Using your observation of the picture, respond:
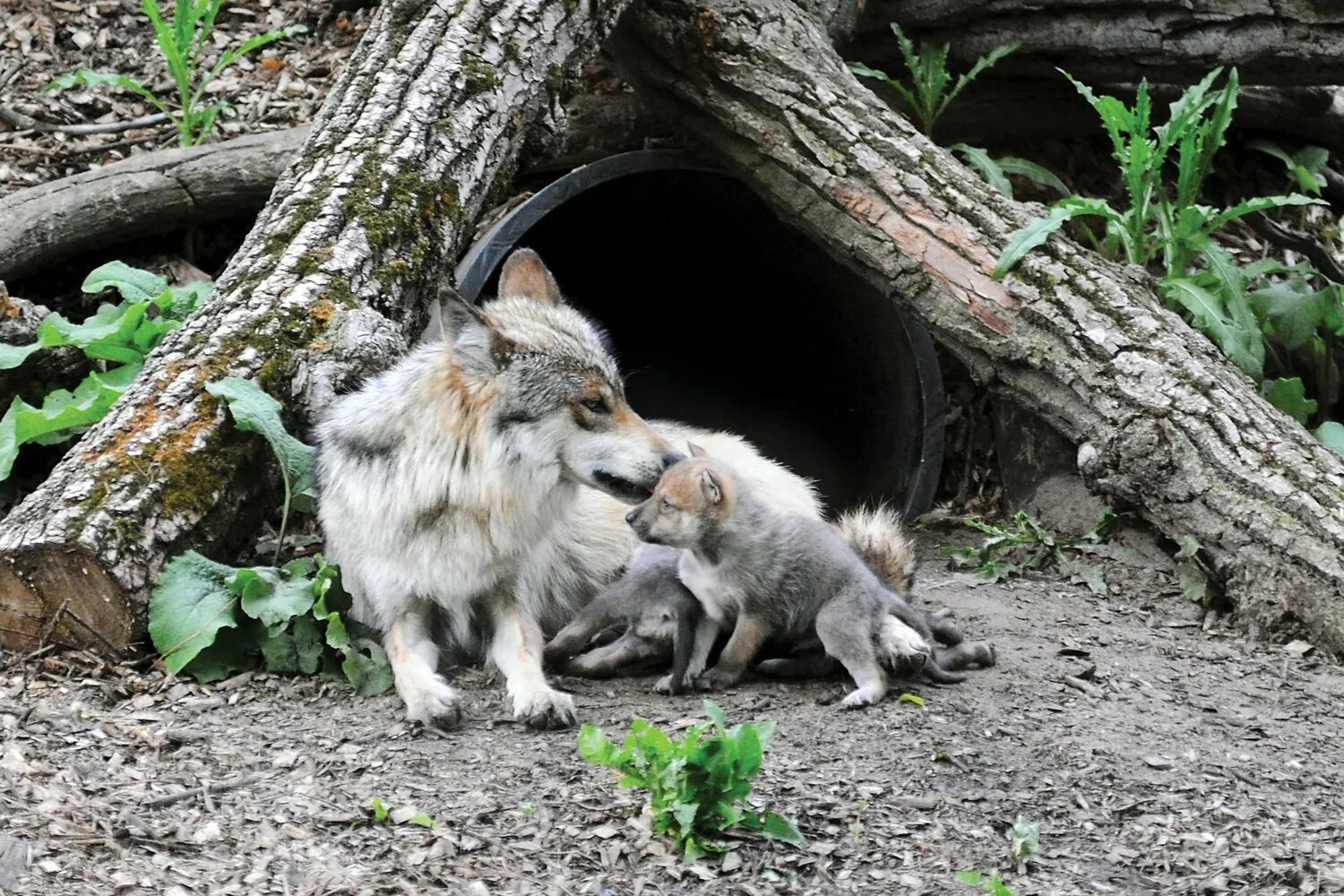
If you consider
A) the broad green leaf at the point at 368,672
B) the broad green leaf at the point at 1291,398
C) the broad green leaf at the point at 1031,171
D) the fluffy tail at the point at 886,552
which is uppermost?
the broad green leaf at the point at 1031,171

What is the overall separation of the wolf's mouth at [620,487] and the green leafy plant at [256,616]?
1.00 metres

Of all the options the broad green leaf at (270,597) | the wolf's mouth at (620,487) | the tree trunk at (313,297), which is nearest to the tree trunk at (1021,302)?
the tree trunk at (313,297)

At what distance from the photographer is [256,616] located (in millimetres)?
4656

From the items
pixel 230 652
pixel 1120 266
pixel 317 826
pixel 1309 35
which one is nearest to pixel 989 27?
pixel 1309 35

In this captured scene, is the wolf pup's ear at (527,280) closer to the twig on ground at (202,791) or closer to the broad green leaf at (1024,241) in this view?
the broad green leaf at (1024,241)

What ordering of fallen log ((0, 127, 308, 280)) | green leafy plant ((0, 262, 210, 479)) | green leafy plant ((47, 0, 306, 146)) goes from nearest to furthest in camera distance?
green leafy plant ((0, 262, 210, 479)) → fallen log ((0, 127, 308, 280)) → green leafy plant ((47, 0, 306, 146))

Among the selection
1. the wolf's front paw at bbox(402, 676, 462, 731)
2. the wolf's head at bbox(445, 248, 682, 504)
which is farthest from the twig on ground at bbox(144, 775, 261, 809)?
the wolf's head at bbox(445, 248, 682, 504)

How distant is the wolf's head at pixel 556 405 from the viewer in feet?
15.1

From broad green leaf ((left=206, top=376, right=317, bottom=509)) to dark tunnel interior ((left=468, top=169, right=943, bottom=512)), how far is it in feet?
8.44

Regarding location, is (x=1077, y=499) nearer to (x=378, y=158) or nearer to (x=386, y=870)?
(x=378, y=158)

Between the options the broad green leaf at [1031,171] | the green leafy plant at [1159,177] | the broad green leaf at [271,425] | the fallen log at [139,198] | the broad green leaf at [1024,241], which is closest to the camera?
the broad green leaf at [271,425]

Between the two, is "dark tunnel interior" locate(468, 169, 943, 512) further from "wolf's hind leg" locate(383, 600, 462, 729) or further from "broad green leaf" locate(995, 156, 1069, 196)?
"wolf's hind leg" locate(383, 600, 462, 729)

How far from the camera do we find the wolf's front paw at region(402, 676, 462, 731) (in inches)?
169

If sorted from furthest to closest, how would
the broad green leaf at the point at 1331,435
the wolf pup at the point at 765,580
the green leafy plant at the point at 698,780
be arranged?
the broad green leaf at the point at 1331,435 < the wolf pup at the point at 765,580 < the green leafy plant at the point at 698,780
